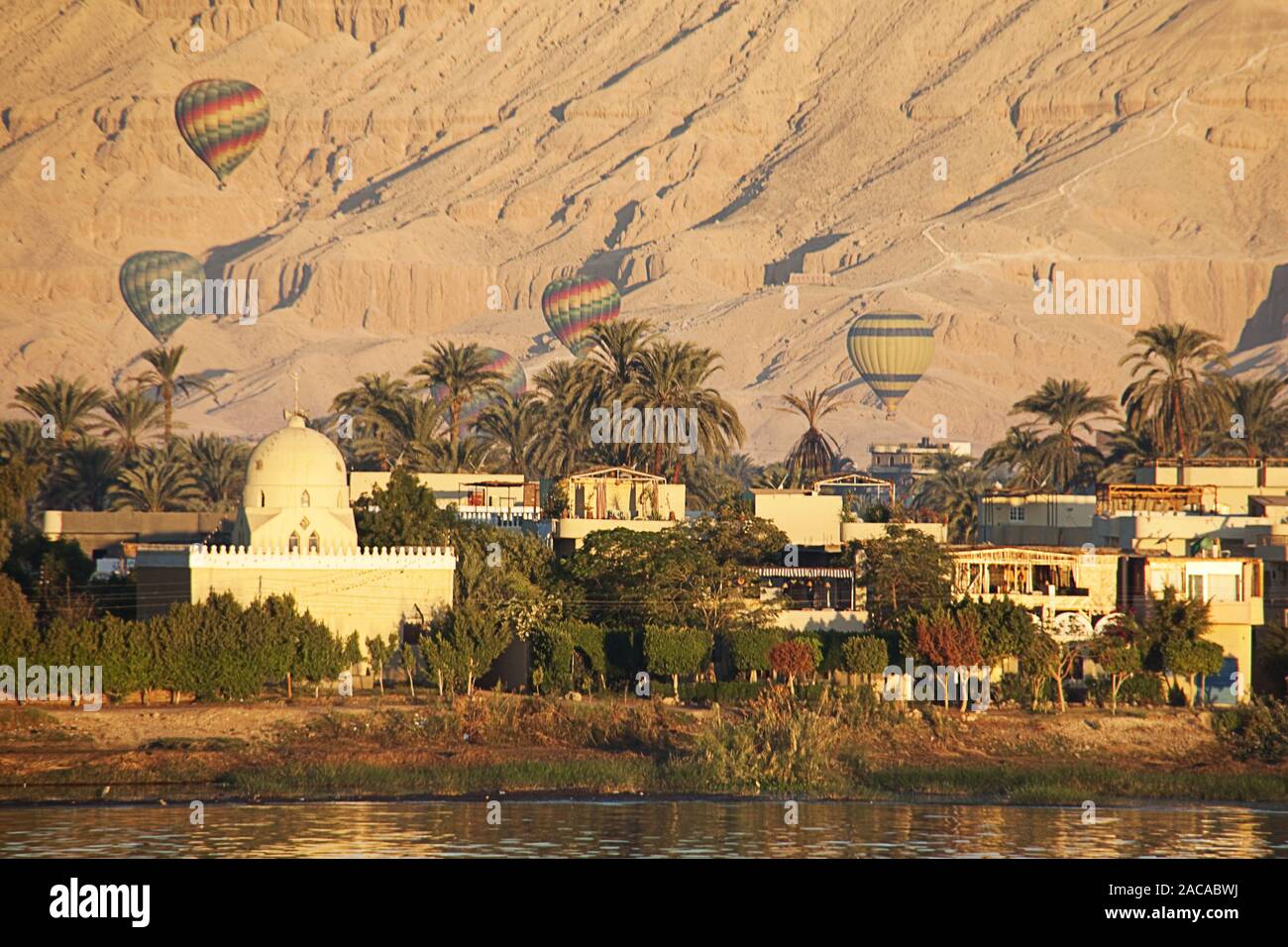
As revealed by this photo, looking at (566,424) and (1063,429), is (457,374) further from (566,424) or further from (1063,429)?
(1063,429)

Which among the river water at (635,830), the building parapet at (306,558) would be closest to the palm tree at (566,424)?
the building parapet at (306,558)

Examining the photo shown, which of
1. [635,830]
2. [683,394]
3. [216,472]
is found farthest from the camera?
[216,472]

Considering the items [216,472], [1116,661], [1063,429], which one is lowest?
[1116,661]

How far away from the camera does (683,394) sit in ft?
332

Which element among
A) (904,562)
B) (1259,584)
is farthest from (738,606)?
(1259,584)

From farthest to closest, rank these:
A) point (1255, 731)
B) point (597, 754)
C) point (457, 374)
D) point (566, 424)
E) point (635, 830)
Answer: point (457, 374)
point (566, 424)
point (1255, 731)
point (597, 754)
point (635, 830)

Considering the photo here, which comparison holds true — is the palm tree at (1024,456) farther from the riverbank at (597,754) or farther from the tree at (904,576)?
the riverbank at (597,754)

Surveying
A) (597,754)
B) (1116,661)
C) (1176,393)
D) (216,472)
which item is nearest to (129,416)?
(216,472)

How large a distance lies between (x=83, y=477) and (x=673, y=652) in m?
43.7

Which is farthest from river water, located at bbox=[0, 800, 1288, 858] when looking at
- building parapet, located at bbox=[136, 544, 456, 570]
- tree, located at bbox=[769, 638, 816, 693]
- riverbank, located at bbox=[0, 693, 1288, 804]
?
building parapet, located at bbox=[136, 544, 456, 570]

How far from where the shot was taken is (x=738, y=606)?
74.5 metres

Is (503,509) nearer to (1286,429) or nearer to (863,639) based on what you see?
(863,639)

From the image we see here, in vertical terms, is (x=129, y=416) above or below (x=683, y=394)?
below
